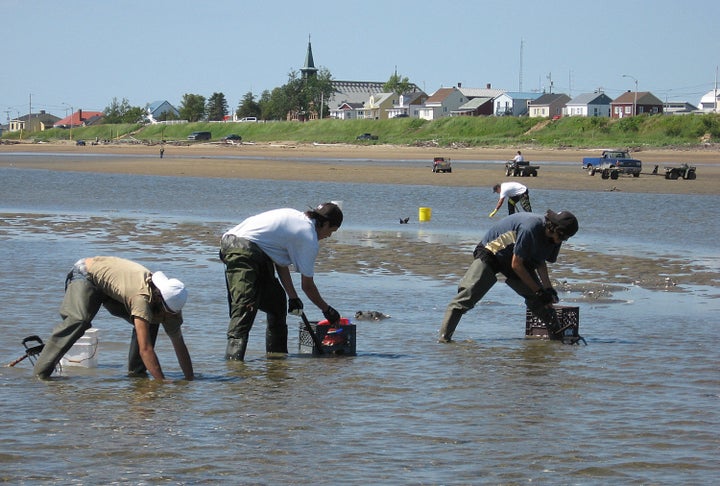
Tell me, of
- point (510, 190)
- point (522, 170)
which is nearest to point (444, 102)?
point (522, 170)

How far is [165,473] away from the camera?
641cm

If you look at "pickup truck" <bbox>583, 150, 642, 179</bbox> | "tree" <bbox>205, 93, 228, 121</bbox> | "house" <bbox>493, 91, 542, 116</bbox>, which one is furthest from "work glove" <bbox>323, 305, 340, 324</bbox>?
"tree" <bbox>205, 93, 228, 121</bbox>

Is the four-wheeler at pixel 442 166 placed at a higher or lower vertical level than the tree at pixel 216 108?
lower

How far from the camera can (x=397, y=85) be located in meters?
184

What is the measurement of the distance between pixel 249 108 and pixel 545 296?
17497 centimetres

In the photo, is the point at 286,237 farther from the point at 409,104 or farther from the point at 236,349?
the point at 409,104

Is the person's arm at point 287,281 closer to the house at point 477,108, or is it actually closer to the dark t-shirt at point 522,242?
the dark t-shirt at point 522,242

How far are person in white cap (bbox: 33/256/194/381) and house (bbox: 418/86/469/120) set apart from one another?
145 metres

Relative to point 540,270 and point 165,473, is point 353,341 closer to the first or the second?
point 540,270

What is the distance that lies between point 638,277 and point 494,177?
34.4 m

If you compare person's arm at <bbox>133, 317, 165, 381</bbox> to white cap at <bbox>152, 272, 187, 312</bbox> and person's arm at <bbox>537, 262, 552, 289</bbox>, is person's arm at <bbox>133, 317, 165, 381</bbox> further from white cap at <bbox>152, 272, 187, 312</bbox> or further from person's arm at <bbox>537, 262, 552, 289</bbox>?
person's arm at <bbox>537, 262, 552, 289</bbox>

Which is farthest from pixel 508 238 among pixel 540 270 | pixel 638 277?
pixel 638 277

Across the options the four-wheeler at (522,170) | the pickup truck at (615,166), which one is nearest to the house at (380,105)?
the pickup truck at (615,166)

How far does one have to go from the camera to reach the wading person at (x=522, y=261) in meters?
10.2
